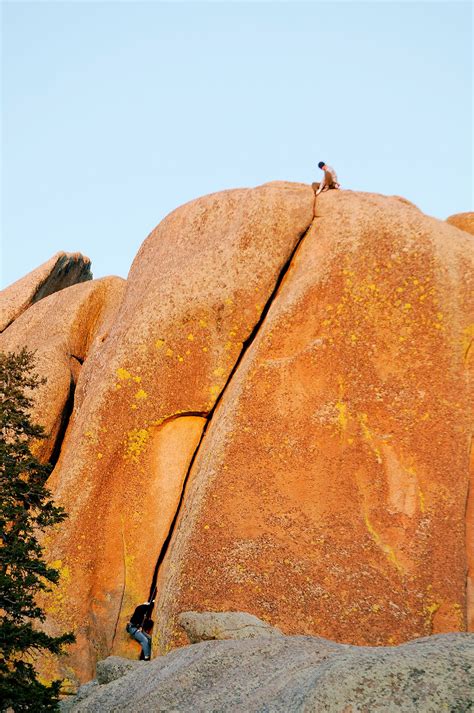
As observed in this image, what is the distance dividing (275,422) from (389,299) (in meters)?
3.60

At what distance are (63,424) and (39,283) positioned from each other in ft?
24.9

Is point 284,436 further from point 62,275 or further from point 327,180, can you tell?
point 62,275

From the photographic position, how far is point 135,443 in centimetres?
1714

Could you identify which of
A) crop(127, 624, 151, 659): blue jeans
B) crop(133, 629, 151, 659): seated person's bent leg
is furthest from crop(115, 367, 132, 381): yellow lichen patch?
crop(133, 629, 151, 659): seated person's bent leg

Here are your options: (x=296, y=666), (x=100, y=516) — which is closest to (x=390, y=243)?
(x=100, y=516)

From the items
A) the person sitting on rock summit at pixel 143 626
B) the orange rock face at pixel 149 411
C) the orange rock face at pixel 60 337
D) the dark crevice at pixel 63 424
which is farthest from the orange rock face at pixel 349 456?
the orange rock face at pixel 60 337

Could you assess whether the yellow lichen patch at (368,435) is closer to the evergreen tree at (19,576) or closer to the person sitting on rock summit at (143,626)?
the person sitting on rock summit at (143,626)

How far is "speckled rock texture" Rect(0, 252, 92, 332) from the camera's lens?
2584 cm

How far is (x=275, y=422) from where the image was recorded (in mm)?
15516

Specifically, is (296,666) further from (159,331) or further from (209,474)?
(159,331)

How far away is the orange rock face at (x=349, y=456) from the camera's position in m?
13.9

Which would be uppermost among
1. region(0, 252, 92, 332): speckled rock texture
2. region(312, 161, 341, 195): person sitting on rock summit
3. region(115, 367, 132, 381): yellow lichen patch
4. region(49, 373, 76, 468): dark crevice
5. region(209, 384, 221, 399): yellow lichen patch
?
region(312, 161, 341, 195): person sitting on rock summit

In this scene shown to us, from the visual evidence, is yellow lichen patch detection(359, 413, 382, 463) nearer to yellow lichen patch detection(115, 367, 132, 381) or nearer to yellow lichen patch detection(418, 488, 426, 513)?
yellow lichen patch detection(418, 488, 426, 513)

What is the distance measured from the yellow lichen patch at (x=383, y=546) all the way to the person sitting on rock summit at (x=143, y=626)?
197 inches
